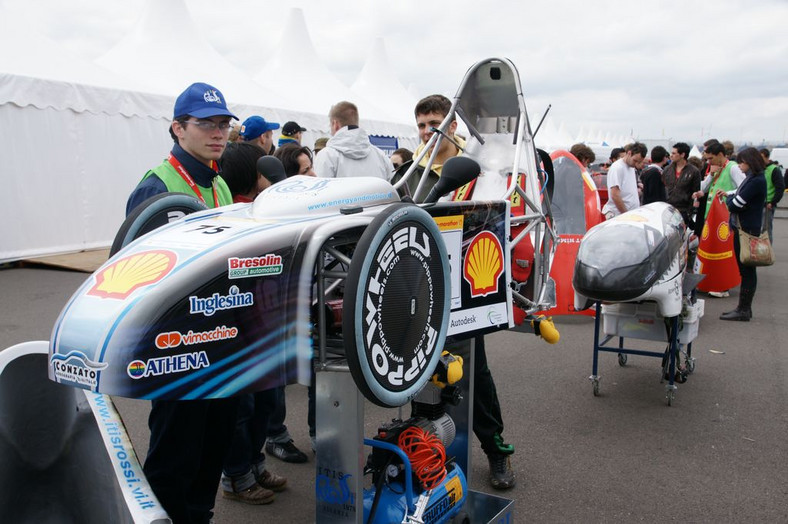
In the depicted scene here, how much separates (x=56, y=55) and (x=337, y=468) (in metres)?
10.3

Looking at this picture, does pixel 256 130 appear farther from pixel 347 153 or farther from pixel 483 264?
pixel 483 264

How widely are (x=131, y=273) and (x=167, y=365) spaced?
0.28m

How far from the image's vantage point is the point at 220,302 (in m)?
1.73

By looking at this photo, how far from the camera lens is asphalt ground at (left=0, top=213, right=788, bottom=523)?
3.48 meters

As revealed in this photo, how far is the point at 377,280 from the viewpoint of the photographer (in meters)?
1.82

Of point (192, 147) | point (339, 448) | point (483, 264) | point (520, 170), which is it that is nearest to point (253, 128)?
point (192, 147)

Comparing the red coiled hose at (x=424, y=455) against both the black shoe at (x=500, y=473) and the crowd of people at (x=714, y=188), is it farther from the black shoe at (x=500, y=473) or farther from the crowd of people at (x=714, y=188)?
the crowd of people at (x=714, y=188)

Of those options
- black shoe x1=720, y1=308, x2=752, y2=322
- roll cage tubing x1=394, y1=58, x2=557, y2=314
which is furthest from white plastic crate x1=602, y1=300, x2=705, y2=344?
black shoe x1=720, y1=308, x2=752, y2=322

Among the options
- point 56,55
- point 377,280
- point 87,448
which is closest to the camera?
point 377,280

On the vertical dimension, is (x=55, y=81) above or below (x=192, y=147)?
above

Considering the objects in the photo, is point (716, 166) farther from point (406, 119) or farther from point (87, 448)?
point (406, 119)

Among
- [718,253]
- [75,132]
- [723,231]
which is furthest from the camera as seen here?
[75,132]

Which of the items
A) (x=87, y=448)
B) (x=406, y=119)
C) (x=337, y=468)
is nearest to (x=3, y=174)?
(x=87, y=448)

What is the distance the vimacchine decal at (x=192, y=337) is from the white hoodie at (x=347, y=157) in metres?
3.35
